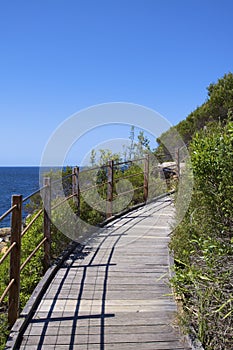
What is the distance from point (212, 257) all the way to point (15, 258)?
4.99ft

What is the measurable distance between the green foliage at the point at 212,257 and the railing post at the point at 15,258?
1.26 m

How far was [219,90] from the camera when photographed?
11898 millimetres

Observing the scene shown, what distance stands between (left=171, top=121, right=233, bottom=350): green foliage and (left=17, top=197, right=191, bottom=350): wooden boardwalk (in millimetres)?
202

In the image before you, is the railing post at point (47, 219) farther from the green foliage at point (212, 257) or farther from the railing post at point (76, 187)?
the green foliage at point (212, 257)

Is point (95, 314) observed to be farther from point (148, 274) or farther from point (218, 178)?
point (218, 178)

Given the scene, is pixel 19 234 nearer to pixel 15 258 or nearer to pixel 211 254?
pixel 15 258

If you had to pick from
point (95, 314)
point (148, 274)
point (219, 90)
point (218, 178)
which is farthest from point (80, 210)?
point (219, 90)

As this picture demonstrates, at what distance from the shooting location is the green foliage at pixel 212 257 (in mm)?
2531

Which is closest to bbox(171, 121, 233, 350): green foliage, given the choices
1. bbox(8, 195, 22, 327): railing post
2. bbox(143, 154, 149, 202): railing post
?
bbox(8, 195, 22, 327): railing post

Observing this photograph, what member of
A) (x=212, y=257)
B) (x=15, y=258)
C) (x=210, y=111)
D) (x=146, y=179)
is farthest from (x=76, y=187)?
(x=210, y=111)

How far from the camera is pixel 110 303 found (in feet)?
10.6

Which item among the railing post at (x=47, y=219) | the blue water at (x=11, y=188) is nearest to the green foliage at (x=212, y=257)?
the railing post at (x=47, y=219)

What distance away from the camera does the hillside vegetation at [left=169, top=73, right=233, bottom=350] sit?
2.53m

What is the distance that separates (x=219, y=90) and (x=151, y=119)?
20.6 ft
